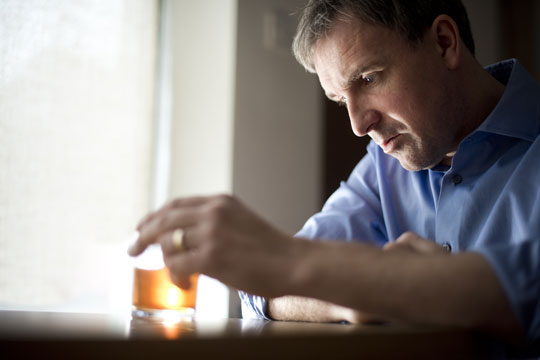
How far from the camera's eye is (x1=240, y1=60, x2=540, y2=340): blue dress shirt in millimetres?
936

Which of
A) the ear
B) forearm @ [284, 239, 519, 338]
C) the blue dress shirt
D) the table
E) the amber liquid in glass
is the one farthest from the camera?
the ear

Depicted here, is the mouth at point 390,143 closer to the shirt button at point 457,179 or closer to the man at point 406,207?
the man at point 406,207

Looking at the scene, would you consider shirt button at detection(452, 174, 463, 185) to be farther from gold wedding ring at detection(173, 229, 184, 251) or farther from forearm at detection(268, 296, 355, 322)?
gold wedding ring at detection(173, 229, 184, 251)

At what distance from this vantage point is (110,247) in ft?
6.08

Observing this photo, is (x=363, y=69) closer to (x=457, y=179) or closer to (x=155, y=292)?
(x=457, y=179)

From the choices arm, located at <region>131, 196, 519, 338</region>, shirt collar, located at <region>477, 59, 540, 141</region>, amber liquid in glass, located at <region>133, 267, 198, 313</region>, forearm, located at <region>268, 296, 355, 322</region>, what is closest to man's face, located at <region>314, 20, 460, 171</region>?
shirt collar, located at <region>477, 59, 540, 141</region>

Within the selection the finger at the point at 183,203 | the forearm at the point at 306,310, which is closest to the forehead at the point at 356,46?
the forearm at the point at 306,310

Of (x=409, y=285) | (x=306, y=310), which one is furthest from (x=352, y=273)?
(x=306, y=310)

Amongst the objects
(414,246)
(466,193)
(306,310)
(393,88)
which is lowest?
(306,310)

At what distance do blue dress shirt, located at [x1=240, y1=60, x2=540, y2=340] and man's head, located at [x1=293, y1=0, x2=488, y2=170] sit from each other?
0.29 ft

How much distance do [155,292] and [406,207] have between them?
65 centimetres

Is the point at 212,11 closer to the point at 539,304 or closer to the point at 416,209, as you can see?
the point at 416,209

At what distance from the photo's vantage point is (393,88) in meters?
1.11

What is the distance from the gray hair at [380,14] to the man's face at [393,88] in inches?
0.6
